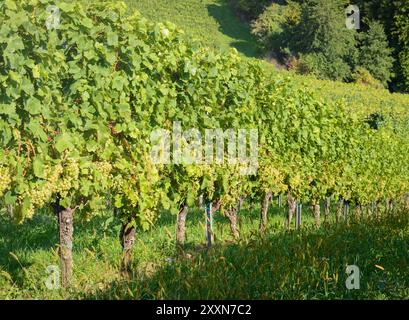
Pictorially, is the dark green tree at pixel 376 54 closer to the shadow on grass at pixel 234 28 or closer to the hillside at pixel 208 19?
the hillside at pixel 208 19

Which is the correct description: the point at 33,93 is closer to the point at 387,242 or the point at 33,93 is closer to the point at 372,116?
the point at 387,242

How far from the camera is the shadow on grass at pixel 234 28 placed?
6071 centimetres

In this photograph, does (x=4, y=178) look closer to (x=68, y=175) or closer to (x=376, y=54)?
(x=68, y=175)

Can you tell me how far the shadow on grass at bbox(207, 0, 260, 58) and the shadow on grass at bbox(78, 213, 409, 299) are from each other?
51.9 m

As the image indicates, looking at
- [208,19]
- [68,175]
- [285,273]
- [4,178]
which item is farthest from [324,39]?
[4,178]

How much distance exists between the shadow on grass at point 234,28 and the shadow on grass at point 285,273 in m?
51.9

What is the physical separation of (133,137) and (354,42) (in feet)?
157

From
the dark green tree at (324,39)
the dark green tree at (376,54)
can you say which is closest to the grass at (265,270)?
the dark green tree at (324,39)

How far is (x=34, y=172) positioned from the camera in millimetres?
6121

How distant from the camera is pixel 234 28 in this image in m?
66.2

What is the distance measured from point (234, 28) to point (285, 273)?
204ft

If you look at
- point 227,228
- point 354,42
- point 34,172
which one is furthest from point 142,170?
point 354,42

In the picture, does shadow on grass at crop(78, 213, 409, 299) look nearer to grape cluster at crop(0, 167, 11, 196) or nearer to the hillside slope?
grape cluster at crop(0, 167, 11, 196)

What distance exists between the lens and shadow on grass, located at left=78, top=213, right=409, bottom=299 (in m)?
5.45
